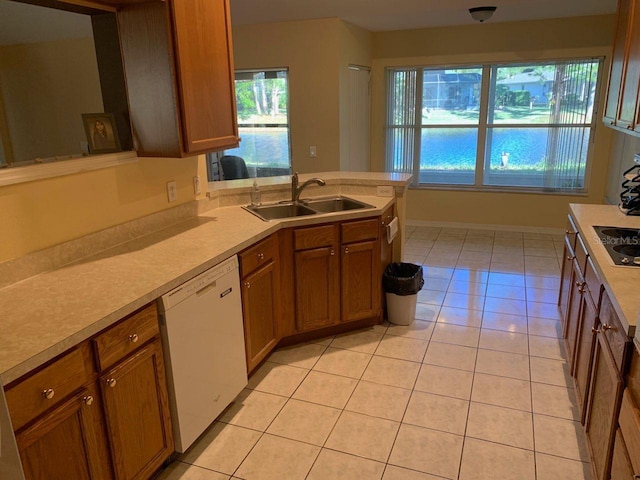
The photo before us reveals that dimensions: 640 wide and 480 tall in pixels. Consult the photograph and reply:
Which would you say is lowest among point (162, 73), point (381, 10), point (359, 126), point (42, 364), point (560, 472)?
point (560, 472)

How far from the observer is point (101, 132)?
2377 mm

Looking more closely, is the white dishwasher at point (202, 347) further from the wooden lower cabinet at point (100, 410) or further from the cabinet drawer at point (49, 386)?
the cabinet drawer at point (49, 386)

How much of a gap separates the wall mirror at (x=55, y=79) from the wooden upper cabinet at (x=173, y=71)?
0.27ft

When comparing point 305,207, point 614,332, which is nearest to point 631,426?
point 614,332

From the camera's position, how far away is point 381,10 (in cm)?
446

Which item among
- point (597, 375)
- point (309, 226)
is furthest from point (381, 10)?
point (597, 375)

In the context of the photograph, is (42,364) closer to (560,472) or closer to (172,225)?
(172,225)

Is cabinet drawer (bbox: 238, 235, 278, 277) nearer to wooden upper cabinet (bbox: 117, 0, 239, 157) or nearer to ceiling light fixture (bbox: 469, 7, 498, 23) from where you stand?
wooden upper cabinet (bbox: 117, 0, 239, 157)

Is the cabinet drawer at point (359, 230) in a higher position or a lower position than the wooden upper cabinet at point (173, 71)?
lower

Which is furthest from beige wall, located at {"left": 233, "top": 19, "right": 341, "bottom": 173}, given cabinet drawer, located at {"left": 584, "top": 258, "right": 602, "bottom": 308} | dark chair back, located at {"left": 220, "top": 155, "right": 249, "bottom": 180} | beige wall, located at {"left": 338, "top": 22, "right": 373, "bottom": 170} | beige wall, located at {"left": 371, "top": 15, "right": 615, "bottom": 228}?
cabinet drawer, located at {"left": 584, "top": 258, "right": 602, "bottom": 308}

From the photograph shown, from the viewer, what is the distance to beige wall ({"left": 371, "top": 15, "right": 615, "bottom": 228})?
5301 millimetres

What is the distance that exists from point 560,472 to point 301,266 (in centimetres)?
174

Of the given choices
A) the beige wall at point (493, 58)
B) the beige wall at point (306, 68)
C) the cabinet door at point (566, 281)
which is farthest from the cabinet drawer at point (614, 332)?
the beige wall at point (493, 58)

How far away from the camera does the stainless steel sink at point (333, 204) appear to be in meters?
3.46
